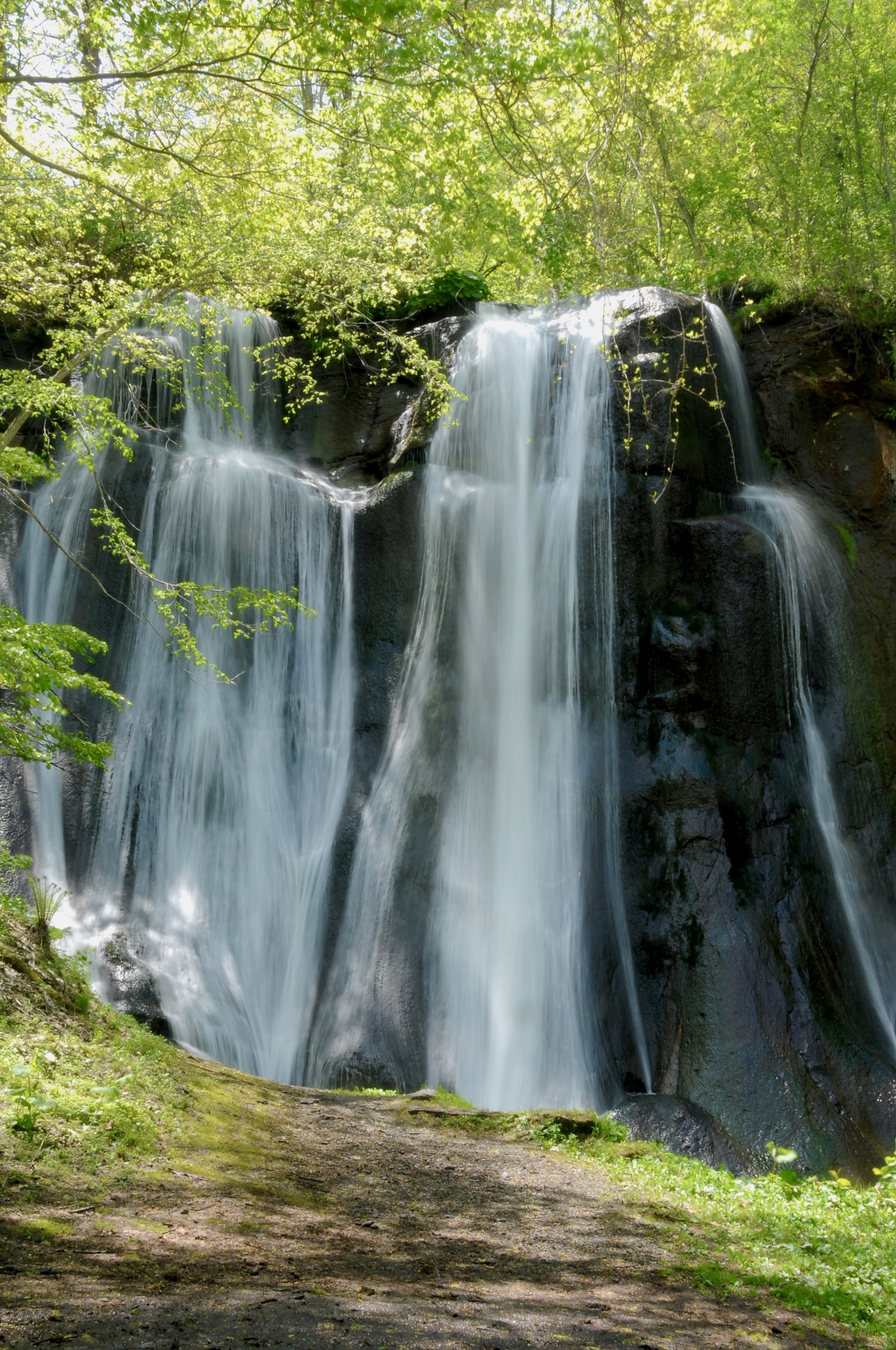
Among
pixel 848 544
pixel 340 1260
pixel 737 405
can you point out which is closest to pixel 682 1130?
pixel 340 1260

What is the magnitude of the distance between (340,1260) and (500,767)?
787 cm

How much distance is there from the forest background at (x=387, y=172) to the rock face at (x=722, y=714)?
4.72 feet

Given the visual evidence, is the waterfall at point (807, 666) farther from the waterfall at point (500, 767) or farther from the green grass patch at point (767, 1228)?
the green grass patch at point (767, 1228)

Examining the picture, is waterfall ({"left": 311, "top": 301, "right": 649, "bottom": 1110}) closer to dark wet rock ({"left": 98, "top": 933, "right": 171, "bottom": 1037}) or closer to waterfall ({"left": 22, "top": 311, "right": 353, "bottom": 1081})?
waterfall ({"left": 22, "top": 311, "right": 353, "bottom": 1081})

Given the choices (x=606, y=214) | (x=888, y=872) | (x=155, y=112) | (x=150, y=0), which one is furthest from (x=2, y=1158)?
(x=606, y=214)

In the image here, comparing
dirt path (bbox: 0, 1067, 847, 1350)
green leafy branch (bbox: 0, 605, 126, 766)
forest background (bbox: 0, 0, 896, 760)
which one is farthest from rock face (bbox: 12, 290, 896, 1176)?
green leafy branch (bbox: 0, 605, 126, 766)

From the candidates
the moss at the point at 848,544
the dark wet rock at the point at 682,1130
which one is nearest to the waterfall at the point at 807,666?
the moss at the point at 848,544

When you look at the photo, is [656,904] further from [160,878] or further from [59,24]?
[59,24]

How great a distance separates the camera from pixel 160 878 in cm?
1068

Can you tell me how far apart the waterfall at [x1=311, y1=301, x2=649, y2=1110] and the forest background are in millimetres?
1878

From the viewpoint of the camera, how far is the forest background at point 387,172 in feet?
18.5

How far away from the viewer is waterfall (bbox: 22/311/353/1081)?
9.99 meters

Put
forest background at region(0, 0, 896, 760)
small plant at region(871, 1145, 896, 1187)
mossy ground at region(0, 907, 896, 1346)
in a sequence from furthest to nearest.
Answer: small plant at region(871, 1145, 896, 1187) → forest background at region(0, 0, 896, 760) → mossy ground at region(0, 907, 896, 1346)

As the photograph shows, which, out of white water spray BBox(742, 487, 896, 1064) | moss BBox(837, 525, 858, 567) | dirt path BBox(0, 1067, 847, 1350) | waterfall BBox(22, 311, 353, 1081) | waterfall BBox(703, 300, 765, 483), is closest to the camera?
dirt path BBox(0, 1067, 847, 1350)
